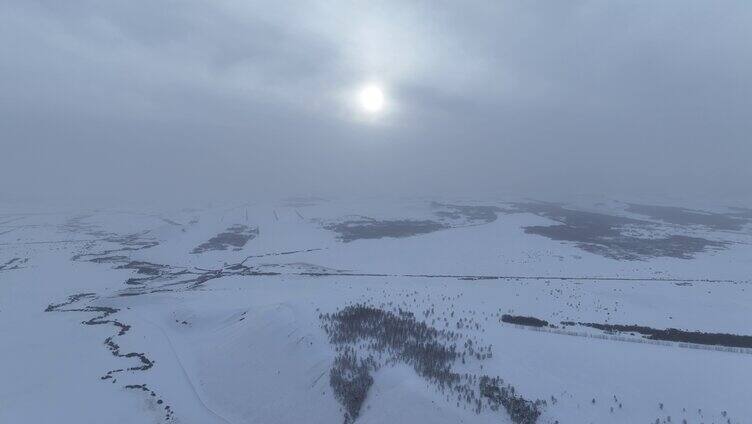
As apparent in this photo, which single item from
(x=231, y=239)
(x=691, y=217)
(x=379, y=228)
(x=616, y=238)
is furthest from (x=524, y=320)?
(x=691, y=217)

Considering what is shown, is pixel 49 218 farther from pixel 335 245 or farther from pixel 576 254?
pixel 576 254

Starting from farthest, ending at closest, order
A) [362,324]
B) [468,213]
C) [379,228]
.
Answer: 1. [468,213]
2. [379,228]
3. [362,324]

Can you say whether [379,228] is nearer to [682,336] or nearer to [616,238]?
[616,238]

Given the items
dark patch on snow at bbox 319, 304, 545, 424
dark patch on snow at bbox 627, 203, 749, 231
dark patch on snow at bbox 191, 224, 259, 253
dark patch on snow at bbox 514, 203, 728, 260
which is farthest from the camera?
dark patch on snow at bbox 627, 203, 749, 231

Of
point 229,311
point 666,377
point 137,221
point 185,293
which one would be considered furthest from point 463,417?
point 137,221

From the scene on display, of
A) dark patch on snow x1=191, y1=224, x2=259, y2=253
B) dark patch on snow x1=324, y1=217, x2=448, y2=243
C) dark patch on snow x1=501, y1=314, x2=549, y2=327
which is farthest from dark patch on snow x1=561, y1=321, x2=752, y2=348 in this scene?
dark patch on snow x1=191, y1=224, x2=259, y2=253

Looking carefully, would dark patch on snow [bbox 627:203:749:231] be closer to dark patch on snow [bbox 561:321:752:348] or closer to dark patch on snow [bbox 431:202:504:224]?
dark patch on snow [bbox 431:202:504:224]

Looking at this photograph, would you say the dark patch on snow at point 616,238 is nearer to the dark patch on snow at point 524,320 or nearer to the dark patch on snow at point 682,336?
the dark patch on snow at point 682,336

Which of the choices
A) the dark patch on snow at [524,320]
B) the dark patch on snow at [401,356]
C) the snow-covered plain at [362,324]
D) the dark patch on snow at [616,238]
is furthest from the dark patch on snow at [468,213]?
the dark patch on snow at [401,356]

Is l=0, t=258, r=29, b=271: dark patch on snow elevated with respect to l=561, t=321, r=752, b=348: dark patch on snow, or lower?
lower

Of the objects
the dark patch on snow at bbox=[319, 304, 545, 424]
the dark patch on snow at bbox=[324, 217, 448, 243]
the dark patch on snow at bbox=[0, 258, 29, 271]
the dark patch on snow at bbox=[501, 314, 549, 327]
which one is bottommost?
the dark patch on snow at bbox=[0, 258, 29, 271]
